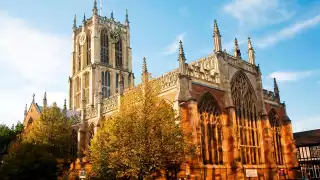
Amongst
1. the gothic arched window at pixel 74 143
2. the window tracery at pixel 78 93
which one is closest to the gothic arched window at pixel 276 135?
the gothic arched window at pixel 74 143

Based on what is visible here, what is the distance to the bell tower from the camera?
71.2 metres

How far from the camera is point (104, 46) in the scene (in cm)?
7556

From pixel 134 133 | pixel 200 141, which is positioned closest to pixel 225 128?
pixel 200 141

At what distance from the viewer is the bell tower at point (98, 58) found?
7125 cm

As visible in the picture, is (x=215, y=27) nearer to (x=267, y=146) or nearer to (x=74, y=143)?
(x=267, y=146)

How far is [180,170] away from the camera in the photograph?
31.9 metres

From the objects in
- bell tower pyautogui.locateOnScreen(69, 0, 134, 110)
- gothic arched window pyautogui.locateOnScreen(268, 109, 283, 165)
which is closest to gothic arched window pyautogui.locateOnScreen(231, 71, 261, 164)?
gothic arched window pyautogui.locateOnScreen(268, 109, 283, 165)

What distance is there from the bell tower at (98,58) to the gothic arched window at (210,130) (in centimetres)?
3465

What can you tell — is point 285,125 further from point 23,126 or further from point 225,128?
point 23,126

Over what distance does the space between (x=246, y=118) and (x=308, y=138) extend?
19252mm

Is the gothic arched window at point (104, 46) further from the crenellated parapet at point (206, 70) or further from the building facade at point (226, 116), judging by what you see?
the crenellated parapet at point (206, 70)

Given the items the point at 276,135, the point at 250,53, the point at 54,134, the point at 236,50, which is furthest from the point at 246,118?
the point at 54,134

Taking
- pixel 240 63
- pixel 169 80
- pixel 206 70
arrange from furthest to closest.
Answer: pixel 240 63 → pixel 206 70 → pixel 169 80

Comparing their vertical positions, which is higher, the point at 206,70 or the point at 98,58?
the point at 98,58
